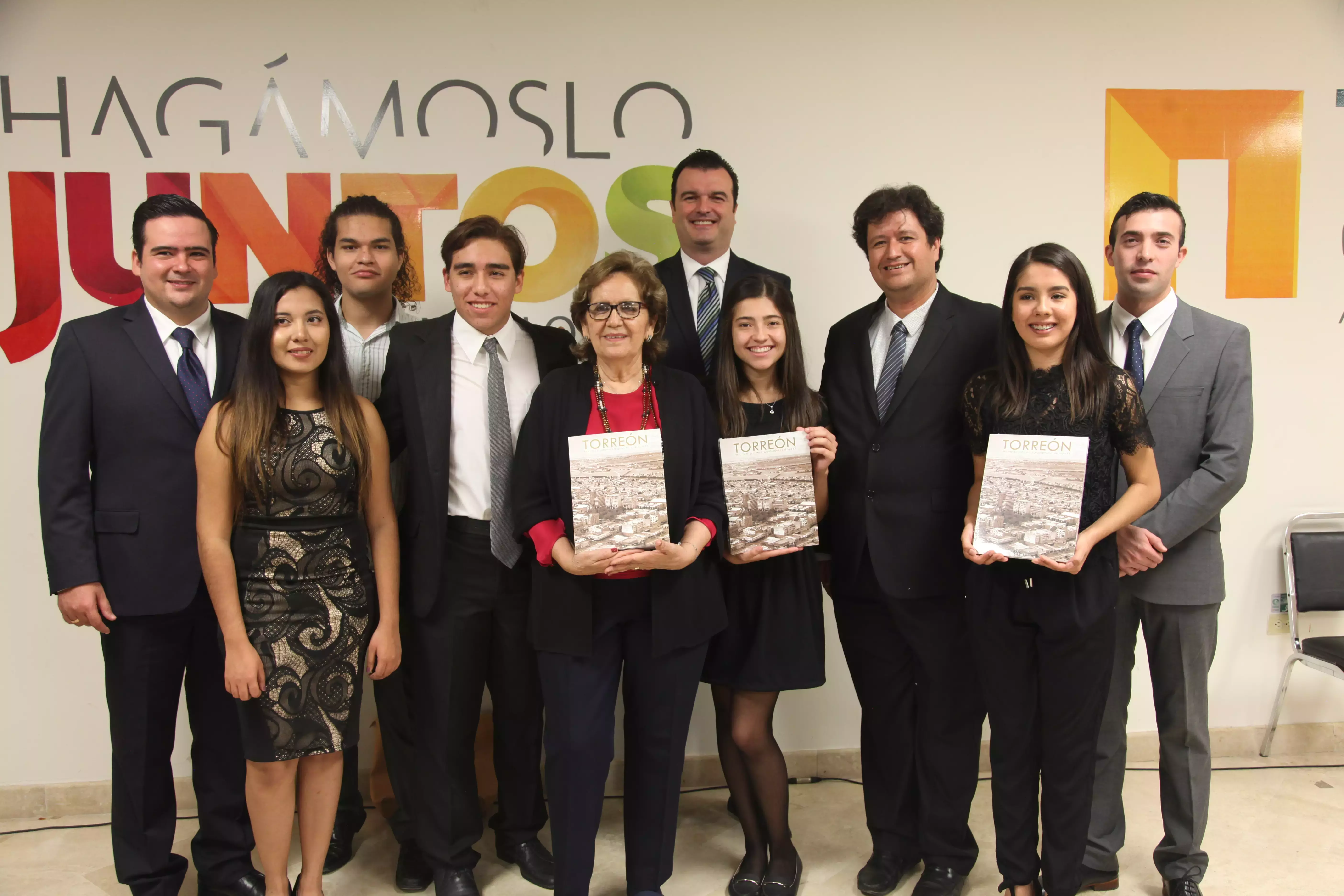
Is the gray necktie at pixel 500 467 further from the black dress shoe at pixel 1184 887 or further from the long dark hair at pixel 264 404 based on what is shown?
the black dress shoe at pixel 1184 887

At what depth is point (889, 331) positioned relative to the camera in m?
2.62

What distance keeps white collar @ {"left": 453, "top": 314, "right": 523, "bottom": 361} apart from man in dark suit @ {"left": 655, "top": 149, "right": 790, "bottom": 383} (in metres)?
0.53

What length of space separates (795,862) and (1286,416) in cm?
291

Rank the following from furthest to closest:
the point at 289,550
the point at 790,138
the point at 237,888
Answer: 1. the point at 790,138
2. the point at 237,888
3. the point at 289,550

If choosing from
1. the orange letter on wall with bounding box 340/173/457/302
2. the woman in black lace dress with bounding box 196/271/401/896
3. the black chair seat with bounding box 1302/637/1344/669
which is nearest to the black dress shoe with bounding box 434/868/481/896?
the woman in black lace dress with bounding box 196/271/401/896

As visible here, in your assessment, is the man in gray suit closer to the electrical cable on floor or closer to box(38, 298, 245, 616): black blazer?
the electrical cable on floor

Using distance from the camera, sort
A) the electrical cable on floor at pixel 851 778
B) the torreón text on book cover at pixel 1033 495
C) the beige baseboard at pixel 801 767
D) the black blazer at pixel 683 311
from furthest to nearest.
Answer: the electrical cable on floor at pixel 851 778
the beige baseboard at pixel 801 767
the black blazer at pixel 683 311
the torreón text on book cover at pixel 1033 495

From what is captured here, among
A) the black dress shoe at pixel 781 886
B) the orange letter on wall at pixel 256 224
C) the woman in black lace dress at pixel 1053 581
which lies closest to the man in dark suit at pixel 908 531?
the woman in black lace dress at pixel 1053 581

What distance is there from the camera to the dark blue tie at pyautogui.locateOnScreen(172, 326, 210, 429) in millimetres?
2500

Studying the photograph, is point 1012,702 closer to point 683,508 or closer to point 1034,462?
point 1034,462

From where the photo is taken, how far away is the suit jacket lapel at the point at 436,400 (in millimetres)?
2482

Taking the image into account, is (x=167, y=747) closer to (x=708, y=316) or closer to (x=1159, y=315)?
(x=708, y=316)

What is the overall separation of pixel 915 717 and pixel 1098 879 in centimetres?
81

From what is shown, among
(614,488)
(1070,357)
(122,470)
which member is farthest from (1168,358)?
(122,470)
